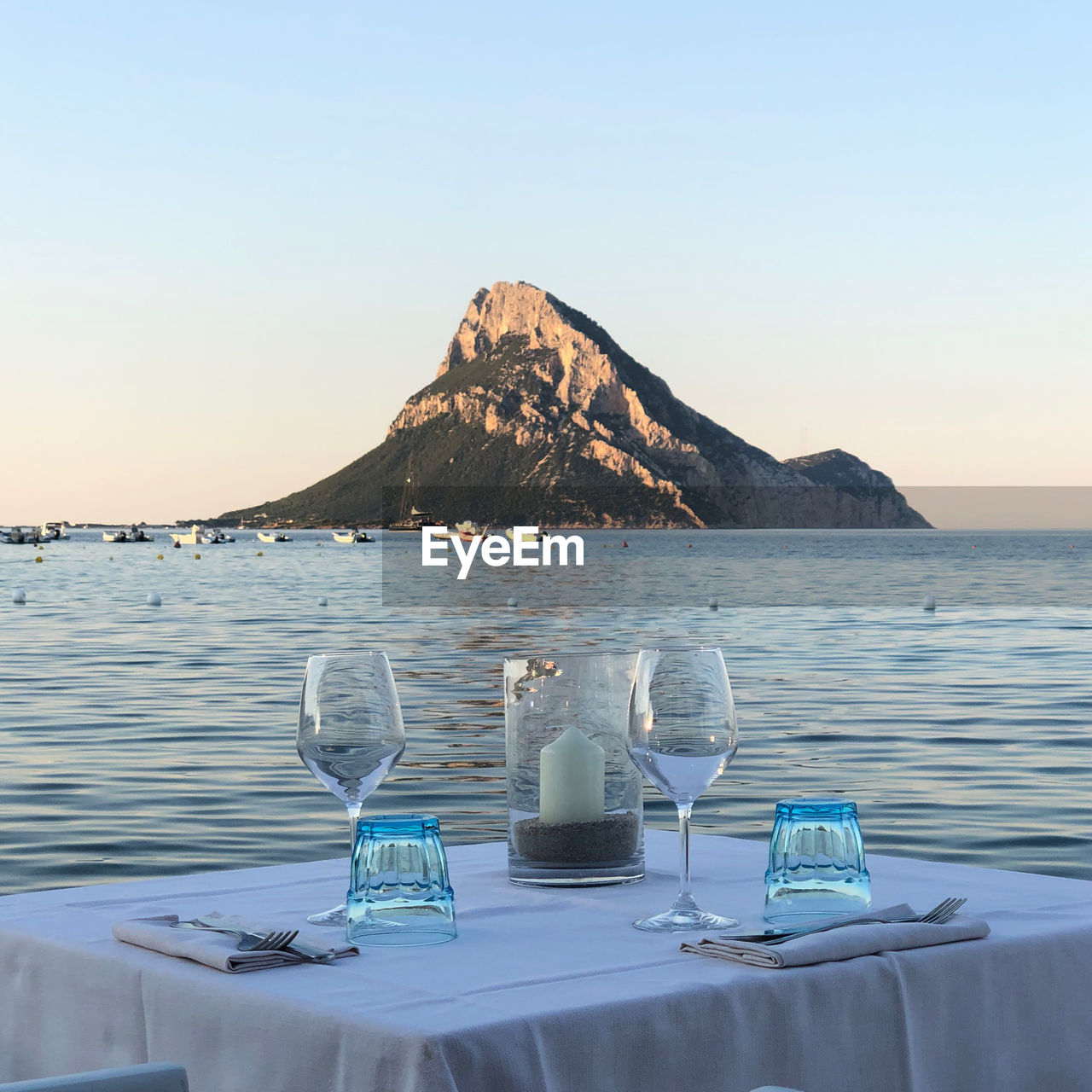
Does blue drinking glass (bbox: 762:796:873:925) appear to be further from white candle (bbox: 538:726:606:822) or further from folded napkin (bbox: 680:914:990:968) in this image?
white candle (bbox: 538:726:606:822)

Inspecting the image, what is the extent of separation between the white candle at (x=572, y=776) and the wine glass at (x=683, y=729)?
0.64 ft

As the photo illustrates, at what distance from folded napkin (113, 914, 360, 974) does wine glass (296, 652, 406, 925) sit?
16 centimetres

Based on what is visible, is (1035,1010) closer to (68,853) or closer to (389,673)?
(389,673)

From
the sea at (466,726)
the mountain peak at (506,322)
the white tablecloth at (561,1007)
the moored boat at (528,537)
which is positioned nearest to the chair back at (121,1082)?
the white tablecloth at (561,1007)

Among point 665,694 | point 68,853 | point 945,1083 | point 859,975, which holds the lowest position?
point 68,853

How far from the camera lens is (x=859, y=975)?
1568 millimetres

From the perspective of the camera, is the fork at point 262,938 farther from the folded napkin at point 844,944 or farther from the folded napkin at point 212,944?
the folded napkin at point 844,944

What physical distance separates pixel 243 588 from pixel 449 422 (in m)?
97.8

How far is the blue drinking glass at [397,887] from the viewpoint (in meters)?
1.67

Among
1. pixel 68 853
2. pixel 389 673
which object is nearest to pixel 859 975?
pixel 389 673

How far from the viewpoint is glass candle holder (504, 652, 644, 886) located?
6.49 ft

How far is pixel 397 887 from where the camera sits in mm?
1688

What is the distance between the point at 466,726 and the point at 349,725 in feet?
33.9

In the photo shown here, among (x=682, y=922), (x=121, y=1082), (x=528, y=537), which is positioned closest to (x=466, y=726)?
(x=682, y=922)
